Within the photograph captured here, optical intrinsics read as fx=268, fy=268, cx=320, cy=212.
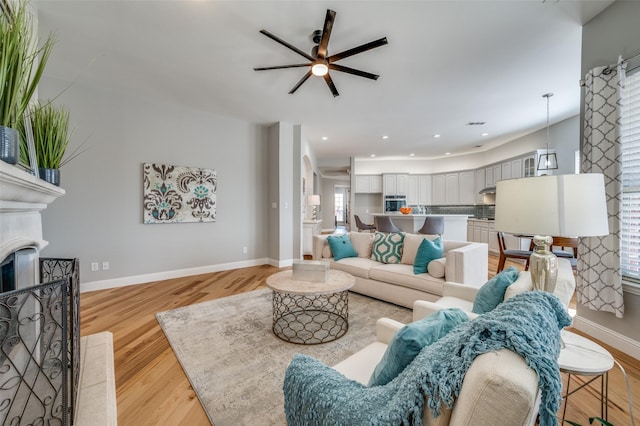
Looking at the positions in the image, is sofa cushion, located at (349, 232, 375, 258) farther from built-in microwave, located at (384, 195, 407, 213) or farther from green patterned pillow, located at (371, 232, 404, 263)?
built-in microwave, located at (384, 195, 407, 213)

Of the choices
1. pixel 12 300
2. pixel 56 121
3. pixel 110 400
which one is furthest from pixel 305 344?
pixel 56 121

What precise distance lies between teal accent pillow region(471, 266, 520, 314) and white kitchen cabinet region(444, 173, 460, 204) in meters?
7.19

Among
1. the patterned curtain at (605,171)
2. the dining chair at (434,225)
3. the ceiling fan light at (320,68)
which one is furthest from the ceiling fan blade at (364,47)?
the dining chair at (434,225)

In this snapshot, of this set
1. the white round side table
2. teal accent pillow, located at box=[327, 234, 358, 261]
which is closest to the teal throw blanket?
the white round side table

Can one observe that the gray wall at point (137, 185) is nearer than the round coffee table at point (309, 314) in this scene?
No

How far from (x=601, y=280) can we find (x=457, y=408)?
8.79 feet

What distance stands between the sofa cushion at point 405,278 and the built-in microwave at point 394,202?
5.97 metres

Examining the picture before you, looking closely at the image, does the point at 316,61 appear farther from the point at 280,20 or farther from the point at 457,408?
the point at 457,408

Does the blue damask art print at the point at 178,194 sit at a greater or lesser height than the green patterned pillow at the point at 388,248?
greater

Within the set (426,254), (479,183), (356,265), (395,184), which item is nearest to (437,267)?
(426,254)

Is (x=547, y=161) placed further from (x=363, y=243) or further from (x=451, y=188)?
(x=363, y=243)

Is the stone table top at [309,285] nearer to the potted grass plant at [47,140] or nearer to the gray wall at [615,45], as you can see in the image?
the potted grass plant at [47,140]

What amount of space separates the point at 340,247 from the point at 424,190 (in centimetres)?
627

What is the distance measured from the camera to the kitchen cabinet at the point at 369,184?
9320 mm
